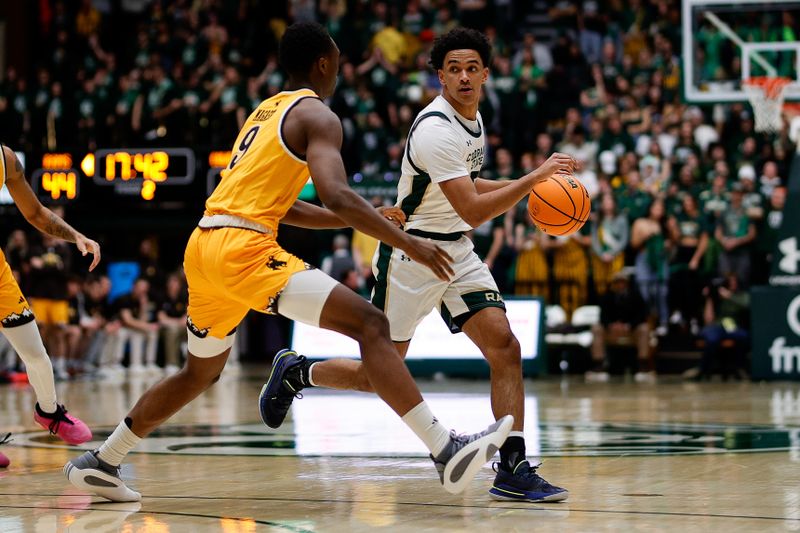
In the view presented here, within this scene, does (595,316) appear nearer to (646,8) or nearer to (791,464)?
(646,8)

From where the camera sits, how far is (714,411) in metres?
11.1

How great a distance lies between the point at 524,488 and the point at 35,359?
3129 mm

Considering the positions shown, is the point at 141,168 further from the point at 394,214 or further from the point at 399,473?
the point at 394,214

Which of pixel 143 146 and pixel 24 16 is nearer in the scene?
pixel 143 146

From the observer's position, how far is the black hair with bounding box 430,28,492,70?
6309mm

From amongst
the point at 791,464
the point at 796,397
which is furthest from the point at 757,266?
the point at 791,464

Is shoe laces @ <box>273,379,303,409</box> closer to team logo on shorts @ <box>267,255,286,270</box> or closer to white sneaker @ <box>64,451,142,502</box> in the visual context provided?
white sneaker @ <box>64,451,142,502</box>

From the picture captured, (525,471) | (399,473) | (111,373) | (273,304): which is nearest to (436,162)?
(273,304)

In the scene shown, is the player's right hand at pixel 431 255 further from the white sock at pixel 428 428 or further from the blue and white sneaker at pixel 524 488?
the blue and white sneaker at pixel 524 488

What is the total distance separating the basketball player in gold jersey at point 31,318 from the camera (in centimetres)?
692

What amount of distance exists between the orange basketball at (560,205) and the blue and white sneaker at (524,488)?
4.25 ft

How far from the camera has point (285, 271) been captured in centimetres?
540

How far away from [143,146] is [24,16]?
8862 millimetres

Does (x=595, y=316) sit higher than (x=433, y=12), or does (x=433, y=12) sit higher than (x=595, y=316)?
(x=433, y=12)
